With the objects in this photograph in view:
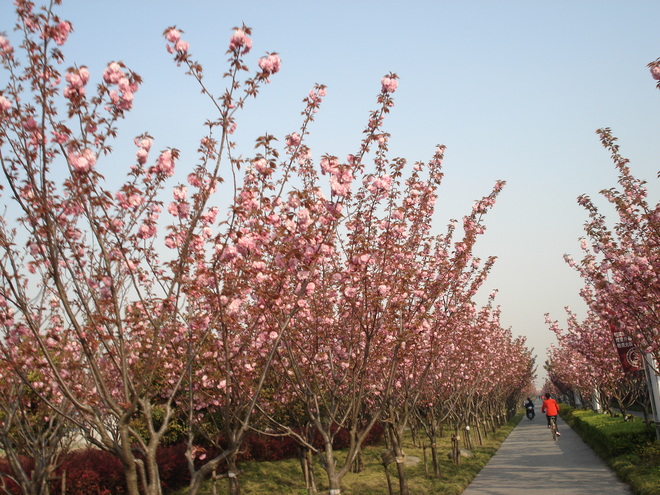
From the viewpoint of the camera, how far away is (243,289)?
5828 millimetres

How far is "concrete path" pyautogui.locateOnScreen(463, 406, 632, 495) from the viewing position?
1136 centimetres

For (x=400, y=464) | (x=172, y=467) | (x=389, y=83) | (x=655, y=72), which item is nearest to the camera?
(x=655, y=72)

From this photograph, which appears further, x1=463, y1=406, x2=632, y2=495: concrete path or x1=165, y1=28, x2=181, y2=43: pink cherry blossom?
x1=463, y1=406, x2=632, y2=495: concrete path

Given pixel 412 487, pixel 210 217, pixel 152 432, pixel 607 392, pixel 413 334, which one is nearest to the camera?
pixel 152 432

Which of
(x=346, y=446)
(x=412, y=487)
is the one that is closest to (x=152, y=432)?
(x=412, y=487)

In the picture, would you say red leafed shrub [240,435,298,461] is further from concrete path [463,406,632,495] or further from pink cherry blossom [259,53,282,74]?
pink cherry blossom [259,53,282,74]

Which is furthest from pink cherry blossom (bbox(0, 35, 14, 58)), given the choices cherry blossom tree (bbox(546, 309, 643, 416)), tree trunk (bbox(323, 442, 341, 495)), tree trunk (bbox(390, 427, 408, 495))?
cherry blossom tree (bbox(546, 309, 643, 416))

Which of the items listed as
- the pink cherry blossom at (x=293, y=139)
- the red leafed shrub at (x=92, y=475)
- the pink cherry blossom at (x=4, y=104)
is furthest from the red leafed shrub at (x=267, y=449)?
the pink cherry blossom at (x=4, y=104)

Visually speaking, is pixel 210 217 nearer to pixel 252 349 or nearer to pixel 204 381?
pixel 252 349

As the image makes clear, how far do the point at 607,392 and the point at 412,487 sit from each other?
15.2m

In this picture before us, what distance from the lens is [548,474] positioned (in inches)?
546

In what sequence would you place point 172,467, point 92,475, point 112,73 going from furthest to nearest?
point 172,467 → point 92,475 → point 112,73

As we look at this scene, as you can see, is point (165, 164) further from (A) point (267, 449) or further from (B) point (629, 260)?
(A) point (267, 449)

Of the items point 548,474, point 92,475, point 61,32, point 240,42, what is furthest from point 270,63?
point 548,474
